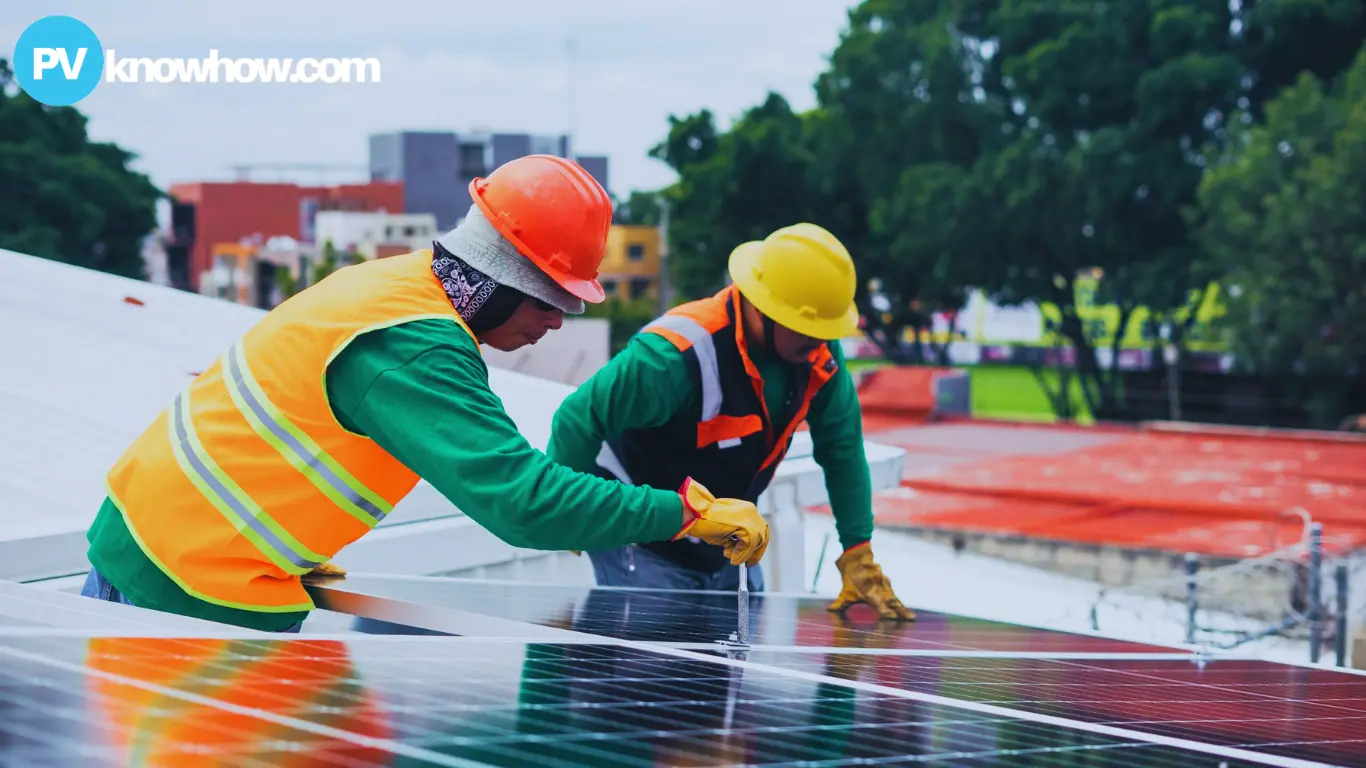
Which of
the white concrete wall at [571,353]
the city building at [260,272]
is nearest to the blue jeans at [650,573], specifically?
the white concrete wall at [571,353]

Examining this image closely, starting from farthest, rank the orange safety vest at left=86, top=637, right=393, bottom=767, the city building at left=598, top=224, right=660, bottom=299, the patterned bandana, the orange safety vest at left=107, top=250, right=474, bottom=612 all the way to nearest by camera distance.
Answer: the city building at left=598, top=224, right=660, bottom=299
the patterned bandana
the orange safety vest at left=107, top=250, right=474, bottom=612
the orange safety vest at left=86, top=637, right=393, bottom=767

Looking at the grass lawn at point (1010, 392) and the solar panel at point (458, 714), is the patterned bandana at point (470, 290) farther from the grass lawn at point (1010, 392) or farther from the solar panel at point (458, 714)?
the grass lawn at point (1010, 392)

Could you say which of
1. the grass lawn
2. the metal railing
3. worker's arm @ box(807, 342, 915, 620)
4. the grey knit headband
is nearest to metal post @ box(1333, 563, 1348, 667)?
the metal railing

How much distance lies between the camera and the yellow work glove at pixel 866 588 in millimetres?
4605

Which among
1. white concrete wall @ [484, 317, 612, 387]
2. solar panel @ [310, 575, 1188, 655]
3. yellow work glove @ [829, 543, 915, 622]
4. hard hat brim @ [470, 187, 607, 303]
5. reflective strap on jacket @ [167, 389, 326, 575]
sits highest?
white concrete wall @ [484, 317, 612, 387]

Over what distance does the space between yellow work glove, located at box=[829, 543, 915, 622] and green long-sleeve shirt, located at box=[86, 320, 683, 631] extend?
1.90 m

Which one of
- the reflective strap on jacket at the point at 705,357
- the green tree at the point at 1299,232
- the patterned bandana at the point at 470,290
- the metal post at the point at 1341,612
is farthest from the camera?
the green tree at the point at 1299,232

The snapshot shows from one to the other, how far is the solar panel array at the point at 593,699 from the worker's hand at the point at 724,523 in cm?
21

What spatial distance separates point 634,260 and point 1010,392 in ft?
80.0

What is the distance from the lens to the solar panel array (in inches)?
70.0

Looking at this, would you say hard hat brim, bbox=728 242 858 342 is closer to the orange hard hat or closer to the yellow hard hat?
the yellow hard hat

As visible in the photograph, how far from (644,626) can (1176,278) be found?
29.3 metres

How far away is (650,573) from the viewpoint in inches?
200

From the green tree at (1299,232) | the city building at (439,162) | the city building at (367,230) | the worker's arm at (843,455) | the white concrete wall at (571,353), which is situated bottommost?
the worker's arm at (843,455)
